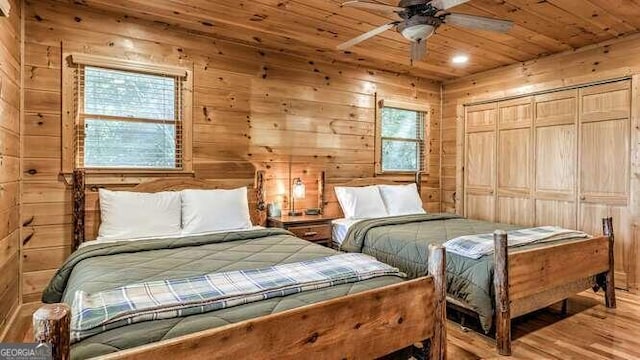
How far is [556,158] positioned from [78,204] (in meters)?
4.77

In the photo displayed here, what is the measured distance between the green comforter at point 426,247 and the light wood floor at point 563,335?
0.24m

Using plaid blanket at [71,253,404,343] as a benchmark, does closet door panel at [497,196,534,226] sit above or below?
above

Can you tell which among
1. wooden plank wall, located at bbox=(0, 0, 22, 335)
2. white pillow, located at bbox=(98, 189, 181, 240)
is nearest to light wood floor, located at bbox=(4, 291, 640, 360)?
wooden plank wall, located at bbox=(0, 0, 22, 335)

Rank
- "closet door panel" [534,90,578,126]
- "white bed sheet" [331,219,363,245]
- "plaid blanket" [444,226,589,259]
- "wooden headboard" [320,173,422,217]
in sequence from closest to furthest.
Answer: "plaid blanket" [444,226,589,259] < "white bed sheet" [331,219,363,245] < "closet door panel" [534,90,578,126] < "wooden headboard" [320,173,422,217]

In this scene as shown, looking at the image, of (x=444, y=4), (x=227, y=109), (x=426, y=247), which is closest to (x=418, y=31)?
(x=444, y=4)

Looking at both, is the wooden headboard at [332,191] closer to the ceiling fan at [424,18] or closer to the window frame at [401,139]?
the window frame at [401,139]

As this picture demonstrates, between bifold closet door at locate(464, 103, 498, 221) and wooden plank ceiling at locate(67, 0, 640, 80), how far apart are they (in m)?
0.77

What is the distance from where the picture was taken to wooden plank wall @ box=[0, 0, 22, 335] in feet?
7.88

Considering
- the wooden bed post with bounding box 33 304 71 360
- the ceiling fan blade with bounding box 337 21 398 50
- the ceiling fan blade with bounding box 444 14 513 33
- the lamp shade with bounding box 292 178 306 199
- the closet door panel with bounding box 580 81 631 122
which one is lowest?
the wooden bed post with bounding box 33 304 71 360

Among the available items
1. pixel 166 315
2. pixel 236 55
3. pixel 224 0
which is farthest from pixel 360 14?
pixel 166 315

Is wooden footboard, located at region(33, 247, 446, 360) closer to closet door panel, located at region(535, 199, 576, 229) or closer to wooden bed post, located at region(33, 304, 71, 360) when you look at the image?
wooden bed post, located at region(33, 304, 71, 360)

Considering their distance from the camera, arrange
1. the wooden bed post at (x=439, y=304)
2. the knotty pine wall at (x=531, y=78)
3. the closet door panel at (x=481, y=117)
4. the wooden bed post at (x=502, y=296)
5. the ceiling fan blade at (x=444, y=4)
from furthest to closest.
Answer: the closet door panel at (x=481, y=117) → the knotty pine wall at (x=531, y=78) → the wooden bed post at (x=502, y=296) → the ceiling fan blade at (x=444, y=4) → the wooden bed post at (x=439, y=304)

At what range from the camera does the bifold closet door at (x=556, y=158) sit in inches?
158

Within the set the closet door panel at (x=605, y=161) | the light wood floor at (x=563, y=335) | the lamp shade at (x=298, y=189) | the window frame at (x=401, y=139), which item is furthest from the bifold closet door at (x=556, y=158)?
the lamp shade at (x=298, y=189)
